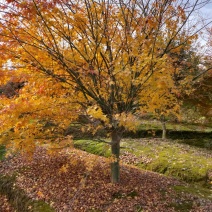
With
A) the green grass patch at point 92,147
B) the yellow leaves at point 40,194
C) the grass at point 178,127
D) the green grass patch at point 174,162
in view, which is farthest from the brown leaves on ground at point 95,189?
the grass at point 178,127

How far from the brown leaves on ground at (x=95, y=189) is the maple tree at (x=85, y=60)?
169cm

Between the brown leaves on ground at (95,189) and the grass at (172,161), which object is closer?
the brown leaves on ground at (95,189)

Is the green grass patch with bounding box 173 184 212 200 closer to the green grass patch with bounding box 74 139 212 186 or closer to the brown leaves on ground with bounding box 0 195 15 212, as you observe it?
the green grass patch with bounding box 74 139 212 186

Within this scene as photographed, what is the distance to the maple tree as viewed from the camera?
16.9 ft

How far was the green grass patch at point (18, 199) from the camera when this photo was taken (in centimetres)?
651

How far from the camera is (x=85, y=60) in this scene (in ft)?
18.9

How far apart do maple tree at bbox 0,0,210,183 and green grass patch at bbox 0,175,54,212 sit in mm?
1778

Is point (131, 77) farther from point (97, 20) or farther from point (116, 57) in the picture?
point (97, 20)

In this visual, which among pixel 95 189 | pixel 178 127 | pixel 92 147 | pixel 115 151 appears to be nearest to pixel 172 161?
pixel 115 151

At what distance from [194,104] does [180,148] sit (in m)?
7.58

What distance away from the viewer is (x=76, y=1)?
5523mm

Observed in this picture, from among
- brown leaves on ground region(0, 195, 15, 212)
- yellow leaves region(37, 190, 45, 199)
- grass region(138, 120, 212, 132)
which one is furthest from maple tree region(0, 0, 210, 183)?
grass region(138, 120, 212, 132)

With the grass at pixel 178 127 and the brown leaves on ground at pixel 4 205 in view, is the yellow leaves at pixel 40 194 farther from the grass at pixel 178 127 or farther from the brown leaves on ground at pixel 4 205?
the grass at pixel 178 127

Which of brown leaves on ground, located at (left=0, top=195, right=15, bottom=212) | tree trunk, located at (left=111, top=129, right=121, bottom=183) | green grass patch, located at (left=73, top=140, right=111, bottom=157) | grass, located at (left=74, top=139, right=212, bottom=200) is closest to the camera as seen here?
tree trunk, located at (left=111, top=129, right=121, bottom=183)
